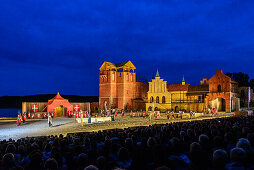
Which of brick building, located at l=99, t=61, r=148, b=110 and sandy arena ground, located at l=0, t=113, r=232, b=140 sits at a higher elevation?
brick building, located at l=99, t=61, r=148, b=110

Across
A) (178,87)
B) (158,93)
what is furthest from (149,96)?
(178,87)

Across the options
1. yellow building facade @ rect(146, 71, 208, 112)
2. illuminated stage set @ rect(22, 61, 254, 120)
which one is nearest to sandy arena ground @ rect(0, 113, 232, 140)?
illuminated stage set @ rect(22, 61, 254, 120)

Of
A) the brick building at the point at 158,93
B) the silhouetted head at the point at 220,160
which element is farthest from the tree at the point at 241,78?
the silhouetted head at the point at 220,160

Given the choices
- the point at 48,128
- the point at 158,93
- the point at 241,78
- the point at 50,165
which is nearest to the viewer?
the point at 50,165

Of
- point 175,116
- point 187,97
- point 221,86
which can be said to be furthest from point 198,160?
point 187,97

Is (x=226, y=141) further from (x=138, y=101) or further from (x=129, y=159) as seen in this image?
(x=138, y=101)

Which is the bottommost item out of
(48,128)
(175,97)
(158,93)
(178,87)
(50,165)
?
(48,128)

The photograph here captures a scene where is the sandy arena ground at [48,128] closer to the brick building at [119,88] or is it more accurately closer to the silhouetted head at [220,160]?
the silhouetted head at [220,160]

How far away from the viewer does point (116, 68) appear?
169ft

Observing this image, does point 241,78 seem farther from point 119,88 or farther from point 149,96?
point 119,88

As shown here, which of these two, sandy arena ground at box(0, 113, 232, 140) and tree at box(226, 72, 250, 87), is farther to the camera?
tree at box(226, 72, 250, 87)

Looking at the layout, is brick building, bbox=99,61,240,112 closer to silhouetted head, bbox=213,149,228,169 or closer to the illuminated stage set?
the illuminated stage set

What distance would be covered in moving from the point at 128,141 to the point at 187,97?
40.5 meters

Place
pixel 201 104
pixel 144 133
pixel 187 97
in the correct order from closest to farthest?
pixel 144 133 < pixel 201 104 < pixel 187 97
